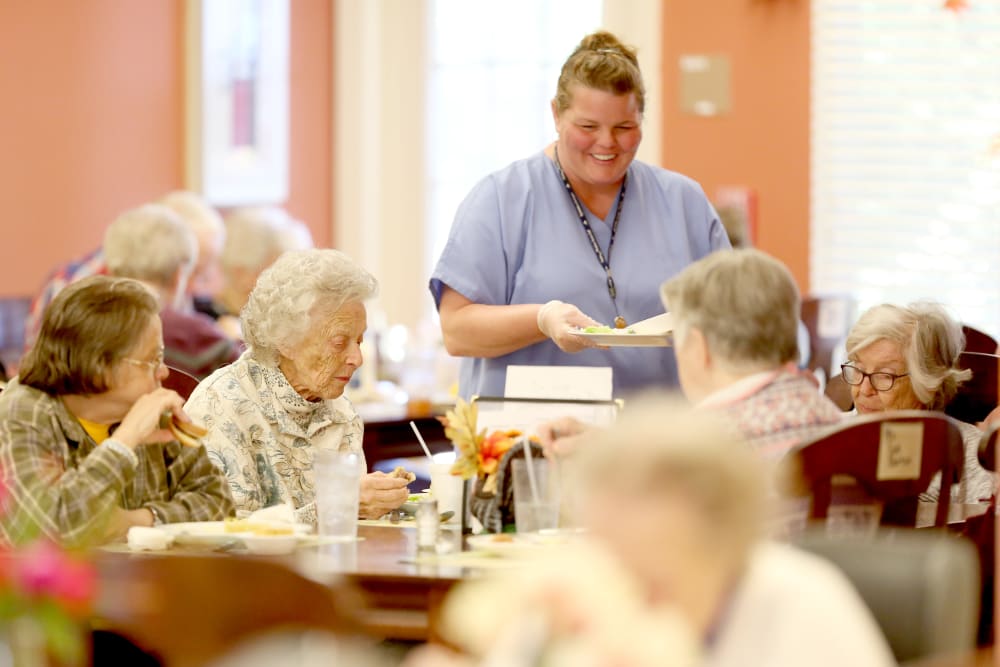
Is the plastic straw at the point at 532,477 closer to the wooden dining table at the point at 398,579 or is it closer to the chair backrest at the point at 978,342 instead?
the wooden dining table at the point at 398,579

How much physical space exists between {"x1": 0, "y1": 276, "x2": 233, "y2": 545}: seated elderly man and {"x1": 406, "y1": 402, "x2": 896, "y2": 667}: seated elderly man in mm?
1234

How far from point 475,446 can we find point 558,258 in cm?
96

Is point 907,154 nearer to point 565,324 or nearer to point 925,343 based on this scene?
point 925,343

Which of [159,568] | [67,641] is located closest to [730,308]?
[159,568]

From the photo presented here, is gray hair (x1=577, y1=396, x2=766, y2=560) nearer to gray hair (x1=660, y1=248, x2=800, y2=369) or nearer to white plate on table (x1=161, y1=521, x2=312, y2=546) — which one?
gray hair (x1=660, y1=248, x2=800, y2=369)

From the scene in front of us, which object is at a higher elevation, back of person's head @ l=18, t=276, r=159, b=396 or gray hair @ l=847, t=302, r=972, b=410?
back of person's head @ l=18, t=276, r=159, b=396

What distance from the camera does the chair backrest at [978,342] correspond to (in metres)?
3.93

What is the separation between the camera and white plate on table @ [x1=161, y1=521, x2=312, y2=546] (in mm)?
2566

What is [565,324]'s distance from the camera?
321 centimetres

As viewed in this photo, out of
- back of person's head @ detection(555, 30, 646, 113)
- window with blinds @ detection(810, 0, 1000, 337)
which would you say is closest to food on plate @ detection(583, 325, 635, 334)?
back of person's head @ detection(555, 30, 646, 113)

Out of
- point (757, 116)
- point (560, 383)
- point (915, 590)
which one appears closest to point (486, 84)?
point (757, 116)

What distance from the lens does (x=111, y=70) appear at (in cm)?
679

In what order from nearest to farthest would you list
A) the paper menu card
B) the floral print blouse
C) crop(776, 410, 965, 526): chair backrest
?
crop(776, 410, 965, 526): chair backrest
the paper menu card
the floral print blouse

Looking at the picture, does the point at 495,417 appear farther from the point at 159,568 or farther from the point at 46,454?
the point at 159,568
